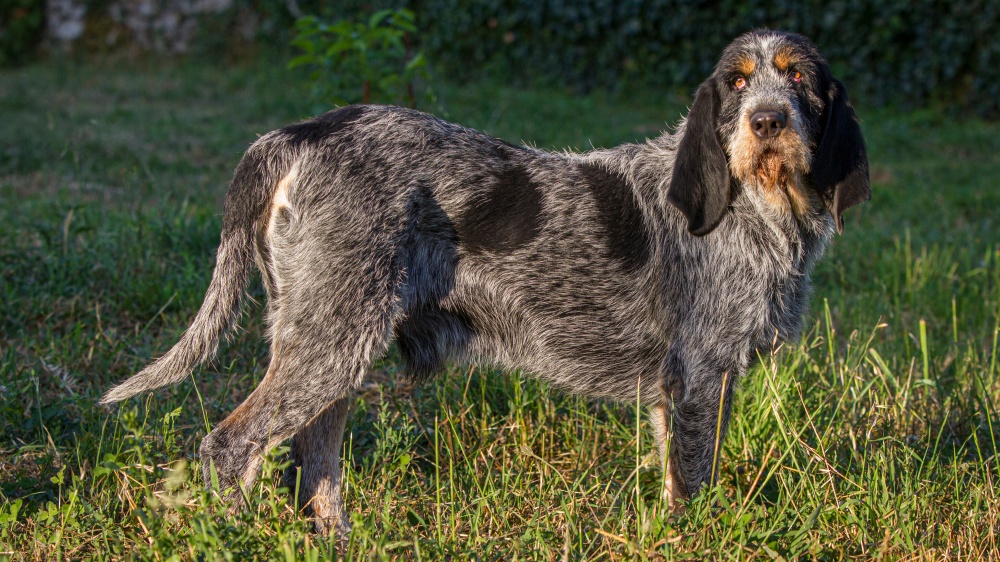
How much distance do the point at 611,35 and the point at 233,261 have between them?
1008cm

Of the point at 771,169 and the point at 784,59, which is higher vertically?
the point at 784,59

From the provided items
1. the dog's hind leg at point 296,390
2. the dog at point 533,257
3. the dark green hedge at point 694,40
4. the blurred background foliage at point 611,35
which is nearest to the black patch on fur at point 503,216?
the dog at point 533,257

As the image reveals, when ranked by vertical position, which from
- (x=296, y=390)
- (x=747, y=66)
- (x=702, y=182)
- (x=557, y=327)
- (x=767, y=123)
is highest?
(x=747, y=66)

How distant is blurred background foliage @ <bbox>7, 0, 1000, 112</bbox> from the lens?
11.1 meters

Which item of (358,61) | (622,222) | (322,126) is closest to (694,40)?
(358,61)

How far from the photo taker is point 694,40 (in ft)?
39.5

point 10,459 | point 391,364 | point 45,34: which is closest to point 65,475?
point 10,459

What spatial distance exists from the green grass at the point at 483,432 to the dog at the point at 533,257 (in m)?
0.25

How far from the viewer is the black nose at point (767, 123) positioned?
10.2 feet

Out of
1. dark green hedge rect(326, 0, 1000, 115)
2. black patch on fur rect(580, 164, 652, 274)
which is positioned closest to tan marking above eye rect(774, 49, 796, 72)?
black patch on fur rect(580, 164, 652, 274)

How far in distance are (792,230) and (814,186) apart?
0.18m

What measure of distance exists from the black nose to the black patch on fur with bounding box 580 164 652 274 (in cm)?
56

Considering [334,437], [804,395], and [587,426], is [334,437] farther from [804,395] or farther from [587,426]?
[804,395]

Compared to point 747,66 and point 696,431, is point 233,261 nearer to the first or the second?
point 696,431
